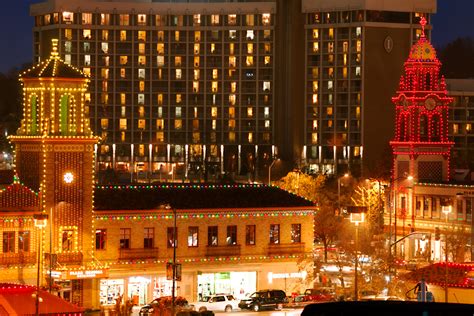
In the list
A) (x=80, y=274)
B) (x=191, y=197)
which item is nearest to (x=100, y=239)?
(x=80, y=274)

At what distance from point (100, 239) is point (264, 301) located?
1093 centimetres

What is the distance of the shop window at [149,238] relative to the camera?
71.9 meters

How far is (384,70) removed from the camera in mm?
179875

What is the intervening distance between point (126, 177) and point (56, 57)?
115703mm

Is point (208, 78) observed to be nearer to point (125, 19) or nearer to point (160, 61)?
point (160, 61)

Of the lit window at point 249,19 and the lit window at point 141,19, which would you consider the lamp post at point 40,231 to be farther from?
the lit window at point 141,19

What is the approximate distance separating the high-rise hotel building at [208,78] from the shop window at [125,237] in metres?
112

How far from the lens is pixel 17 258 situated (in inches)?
2628

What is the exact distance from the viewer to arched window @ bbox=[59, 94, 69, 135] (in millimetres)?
69625

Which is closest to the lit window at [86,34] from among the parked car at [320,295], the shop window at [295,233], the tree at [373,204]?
the tree at [373,204]

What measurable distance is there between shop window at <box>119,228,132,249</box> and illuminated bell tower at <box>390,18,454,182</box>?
4362 centimetres

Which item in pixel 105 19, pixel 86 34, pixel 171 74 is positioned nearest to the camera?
pixel 86 34

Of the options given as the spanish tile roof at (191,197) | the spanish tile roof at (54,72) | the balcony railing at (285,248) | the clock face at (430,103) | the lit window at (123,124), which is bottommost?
the balcony railing at (285,248)

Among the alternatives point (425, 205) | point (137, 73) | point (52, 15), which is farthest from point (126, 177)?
point (425, 205)
